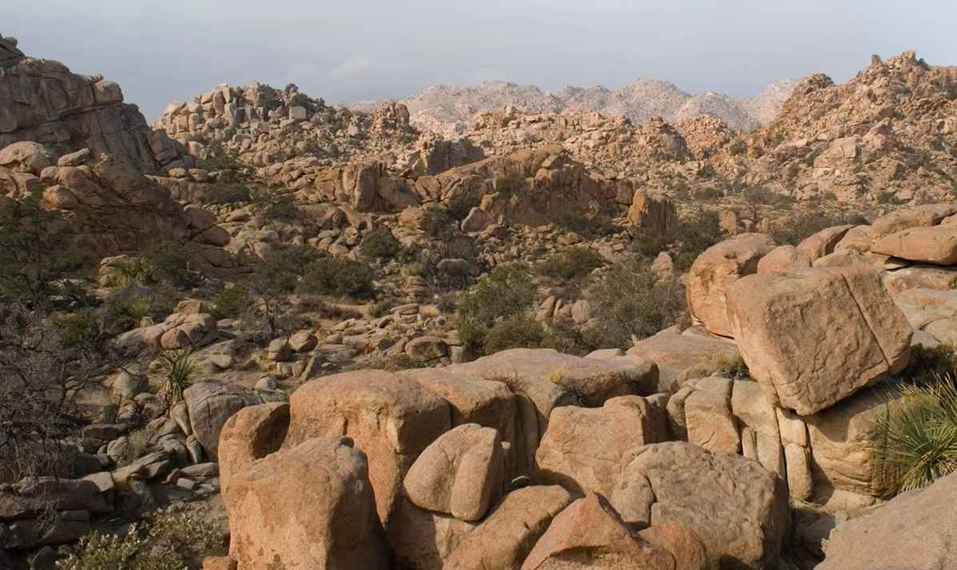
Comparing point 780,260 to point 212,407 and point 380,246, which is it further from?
point 380,246

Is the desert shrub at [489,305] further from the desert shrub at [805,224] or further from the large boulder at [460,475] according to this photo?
the desert shrub at [805,224]

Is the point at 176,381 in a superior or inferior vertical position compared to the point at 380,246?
superior

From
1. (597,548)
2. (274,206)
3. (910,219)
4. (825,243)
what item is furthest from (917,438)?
(274,206)

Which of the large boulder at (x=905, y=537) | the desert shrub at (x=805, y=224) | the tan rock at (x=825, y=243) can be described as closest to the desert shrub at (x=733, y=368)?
the large boulder at (x=905, y=537)

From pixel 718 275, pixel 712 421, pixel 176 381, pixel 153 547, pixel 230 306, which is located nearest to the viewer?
pixel 712 421

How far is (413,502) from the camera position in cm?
562

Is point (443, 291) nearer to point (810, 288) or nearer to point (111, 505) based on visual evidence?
point (111, 505)

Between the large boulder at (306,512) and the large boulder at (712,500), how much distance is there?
2.16 metres

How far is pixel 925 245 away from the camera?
9852 millimetres

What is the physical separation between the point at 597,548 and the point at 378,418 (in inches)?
108

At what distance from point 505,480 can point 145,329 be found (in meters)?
13.5

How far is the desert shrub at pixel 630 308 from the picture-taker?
54.6ft

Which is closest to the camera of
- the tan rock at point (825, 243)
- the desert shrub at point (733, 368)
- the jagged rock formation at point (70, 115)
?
the desert shrub at point (733, 368)

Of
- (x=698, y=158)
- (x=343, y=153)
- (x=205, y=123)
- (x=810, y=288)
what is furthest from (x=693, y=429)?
(x=698, y=158)
